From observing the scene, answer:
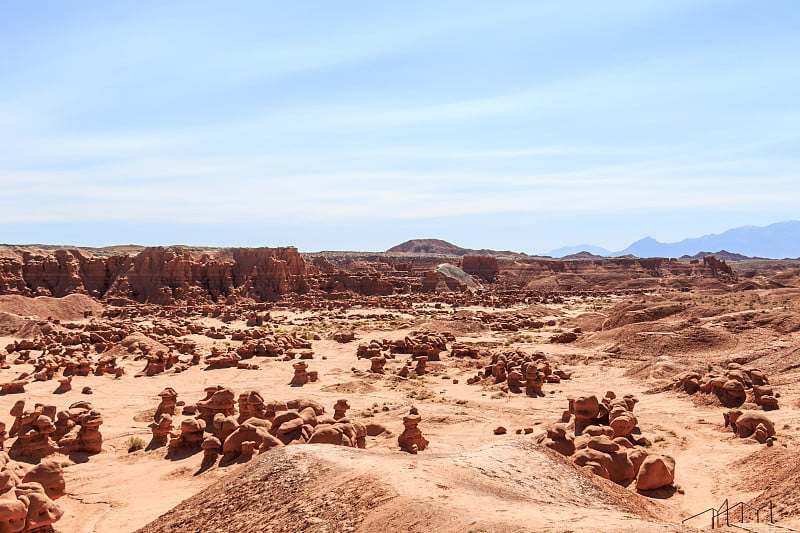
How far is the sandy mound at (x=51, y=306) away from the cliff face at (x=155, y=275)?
23.2ft

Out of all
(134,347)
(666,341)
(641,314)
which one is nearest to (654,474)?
(666,341)

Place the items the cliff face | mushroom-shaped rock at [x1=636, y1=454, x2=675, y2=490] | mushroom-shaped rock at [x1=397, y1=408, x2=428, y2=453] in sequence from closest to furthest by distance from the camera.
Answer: mushroom-shaped rock at [x1=636, y1=454, x2=675, y2=490]
mushroom-shaped rock at [x1=397, y1=408, x2=428, y2=453]
the cliff face

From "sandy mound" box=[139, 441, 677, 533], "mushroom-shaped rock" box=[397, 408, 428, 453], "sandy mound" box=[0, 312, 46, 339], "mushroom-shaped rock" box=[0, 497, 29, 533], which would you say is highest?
"sandy mound" box=[139, 441, 677, 533]

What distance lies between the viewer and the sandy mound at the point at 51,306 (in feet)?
168

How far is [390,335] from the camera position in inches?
1721

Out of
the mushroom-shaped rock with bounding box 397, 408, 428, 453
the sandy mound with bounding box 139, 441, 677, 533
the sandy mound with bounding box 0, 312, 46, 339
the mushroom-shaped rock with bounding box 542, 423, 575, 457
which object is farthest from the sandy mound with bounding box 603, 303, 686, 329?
the sandy mound with bounding box 0, 312, 46, 339

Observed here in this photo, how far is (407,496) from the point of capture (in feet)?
27.3

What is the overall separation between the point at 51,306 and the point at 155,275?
16.5 m

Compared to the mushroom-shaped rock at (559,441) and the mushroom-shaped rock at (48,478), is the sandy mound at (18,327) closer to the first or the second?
the mushroom-shaped rock at (48,478)

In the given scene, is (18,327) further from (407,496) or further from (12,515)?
(407,496)

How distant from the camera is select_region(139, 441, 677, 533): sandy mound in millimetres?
7602

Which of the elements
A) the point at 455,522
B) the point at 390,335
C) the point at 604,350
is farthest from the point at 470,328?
the point at 455,522

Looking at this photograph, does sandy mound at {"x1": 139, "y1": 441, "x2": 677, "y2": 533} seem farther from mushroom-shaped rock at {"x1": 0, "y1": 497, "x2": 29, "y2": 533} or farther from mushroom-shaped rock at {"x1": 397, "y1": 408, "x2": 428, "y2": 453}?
mushroom-shaped rock at {"x1": 397, "y1": 408, "x2": 428, "y2": 453}

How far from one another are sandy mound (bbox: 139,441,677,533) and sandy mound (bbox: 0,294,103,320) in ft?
163
